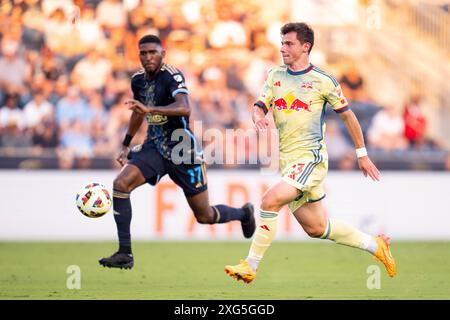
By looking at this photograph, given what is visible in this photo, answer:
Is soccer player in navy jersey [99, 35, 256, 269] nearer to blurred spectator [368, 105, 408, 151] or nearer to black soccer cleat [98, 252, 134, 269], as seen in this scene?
black soccer cleat [98, 252, 134, 269]

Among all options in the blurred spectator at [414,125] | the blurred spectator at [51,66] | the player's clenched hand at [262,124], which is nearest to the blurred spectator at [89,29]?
the blurred spectator at [51,66]

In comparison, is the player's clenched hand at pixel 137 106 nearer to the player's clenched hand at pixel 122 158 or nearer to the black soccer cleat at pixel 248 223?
the player's clenched hand at pixel 122 158

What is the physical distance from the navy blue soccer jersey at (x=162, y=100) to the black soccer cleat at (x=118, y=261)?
1.17 m

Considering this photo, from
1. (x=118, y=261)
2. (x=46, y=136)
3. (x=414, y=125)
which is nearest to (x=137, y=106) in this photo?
(x=118, y=261)

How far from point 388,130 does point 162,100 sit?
887 cm

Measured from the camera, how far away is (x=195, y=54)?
711 inches

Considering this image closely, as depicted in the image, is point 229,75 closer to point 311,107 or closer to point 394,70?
point 394,70

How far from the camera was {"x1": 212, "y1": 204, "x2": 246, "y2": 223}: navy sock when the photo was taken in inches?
412

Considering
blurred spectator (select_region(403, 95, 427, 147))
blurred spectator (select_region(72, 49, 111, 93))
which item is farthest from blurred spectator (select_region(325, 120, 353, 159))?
blurred spectator (select_region(72, 49, 111, 93))

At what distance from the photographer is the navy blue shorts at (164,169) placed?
9.55m

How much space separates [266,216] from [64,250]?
5871 mm

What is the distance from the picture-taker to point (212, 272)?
10766 mm

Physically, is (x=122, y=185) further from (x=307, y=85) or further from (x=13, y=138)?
(x=13, y=138)
